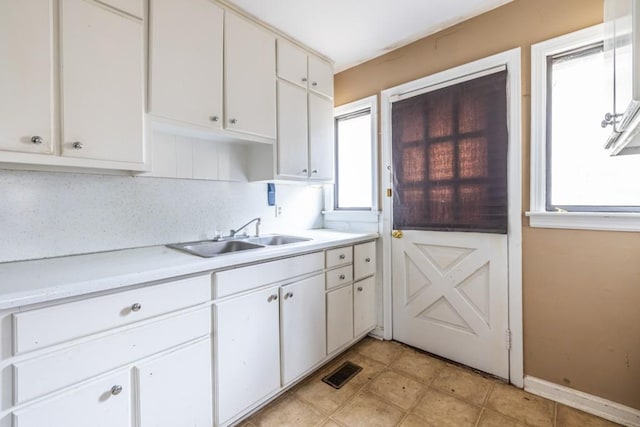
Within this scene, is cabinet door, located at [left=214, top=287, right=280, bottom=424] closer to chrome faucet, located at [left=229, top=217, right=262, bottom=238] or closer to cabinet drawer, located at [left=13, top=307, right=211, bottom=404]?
cabinet drawer, located at [left=13, top=307, right=211, bottom=404]

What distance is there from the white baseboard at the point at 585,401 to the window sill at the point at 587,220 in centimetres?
96

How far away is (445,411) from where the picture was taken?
1.63m

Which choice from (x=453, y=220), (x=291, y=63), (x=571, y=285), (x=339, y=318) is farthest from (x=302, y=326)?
(x=291, y=63)

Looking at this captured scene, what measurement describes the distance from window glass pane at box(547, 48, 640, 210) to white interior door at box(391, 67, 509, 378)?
263 mm

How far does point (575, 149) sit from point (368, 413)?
1.97 m

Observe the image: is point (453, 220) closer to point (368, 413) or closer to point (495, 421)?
point (495, 421)

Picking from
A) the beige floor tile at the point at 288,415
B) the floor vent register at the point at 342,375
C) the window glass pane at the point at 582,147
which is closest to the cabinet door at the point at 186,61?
the beige floor tile at the point at 288,415

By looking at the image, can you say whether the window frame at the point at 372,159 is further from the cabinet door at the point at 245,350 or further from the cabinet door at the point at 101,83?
the cabinet door at the point at 101,83

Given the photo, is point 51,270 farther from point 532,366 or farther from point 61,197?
point 532,366

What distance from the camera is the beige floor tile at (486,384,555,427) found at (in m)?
1.56

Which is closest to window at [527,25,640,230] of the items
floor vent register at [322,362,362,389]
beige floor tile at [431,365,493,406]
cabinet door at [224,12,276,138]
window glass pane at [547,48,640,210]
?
window glass pane at [547,48,640,210]

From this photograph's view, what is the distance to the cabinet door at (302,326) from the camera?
1.70 m

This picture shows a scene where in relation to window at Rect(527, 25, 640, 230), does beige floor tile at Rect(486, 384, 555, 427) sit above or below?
below

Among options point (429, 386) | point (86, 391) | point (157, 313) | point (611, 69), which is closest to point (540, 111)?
point (611, 69)
